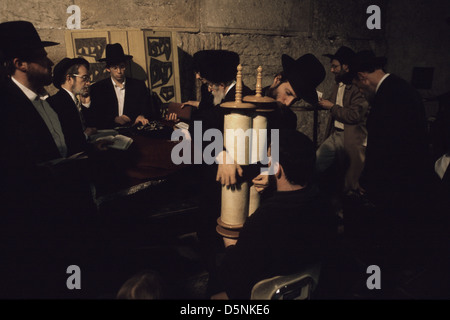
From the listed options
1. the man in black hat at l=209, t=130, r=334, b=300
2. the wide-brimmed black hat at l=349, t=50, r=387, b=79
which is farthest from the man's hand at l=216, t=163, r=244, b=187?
the wide-brimmed black hat at l=349, t=50, r=387, b=79

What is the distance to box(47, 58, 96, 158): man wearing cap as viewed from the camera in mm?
2570

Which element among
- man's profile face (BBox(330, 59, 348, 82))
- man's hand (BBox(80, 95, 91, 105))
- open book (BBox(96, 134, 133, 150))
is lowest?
open book (BBox(96, 134, 133, 150))

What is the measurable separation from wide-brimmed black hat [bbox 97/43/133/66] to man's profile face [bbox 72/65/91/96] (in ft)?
1.80

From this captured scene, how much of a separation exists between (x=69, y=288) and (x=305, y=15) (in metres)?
6.26

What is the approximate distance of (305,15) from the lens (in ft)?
20.4

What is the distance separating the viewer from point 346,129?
460cm

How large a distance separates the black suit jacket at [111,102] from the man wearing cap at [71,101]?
216 millimetres

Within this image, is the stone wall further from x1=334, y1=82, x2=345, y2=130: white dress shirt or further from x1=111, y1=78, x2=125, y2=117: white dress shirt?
x1=111, y1=78, x2=125, y2=117: white dress shirt

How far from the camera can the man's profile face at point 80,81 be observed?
3702mm

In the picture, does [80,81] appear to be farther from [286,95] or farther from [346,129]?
[346,129]

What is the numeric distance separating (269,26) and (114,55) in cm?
316

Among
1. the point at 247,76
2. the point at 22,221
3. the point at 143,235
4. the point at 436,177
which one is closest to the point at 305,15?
the point at 247,76

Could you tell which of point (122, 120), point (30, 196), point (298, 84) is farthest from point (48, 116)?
point (122, 120)
